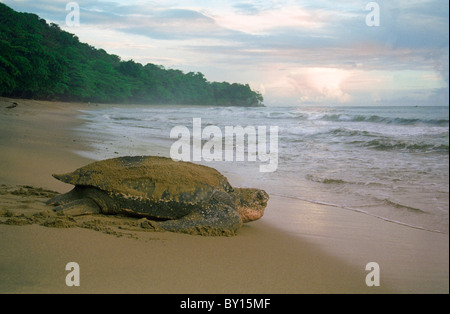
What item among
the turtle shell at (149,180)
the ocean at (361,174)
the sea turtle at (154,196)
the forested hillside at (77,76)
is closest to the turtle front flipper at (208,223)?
the sea turtle at (154,196)

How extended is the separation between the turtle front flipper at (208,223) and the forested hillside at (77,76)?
79.5 feet

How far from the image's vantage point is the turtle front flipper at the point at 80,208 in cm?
352

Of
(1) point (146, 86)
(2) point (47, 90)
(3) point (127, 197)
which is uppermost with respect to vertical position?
(1) point (146, 86)

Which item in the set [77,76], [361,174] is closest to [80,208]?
[361,174]

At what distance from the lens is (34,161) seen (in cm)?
598

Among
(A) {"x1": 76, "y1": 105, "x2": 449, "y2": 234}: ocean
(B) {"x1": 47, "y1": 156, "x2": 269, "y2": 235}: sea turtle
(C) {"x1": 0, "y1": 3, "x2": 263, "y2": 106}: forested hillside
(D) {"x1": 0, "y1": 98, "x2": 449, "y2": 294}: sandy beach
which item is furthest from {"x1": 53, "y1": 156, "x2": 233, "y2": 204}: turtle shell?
(C) {"x1": 0, "y1": 3, "x2": 263, "y2": 106}: forested hillside

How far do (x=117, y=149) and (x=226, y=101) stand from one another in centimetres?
9439

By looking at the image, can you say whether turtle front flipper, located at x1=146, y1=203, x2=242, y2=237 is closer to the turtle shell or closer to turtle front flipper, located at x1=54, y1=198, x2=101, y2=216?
the turtle shell

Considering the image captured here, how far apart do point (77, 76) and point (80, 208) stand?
46799mm

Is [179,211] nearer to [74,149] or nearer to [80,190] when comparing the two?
[80,190]

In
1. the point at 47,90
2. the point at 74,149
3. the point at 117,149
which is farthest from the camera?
the point at 47,90

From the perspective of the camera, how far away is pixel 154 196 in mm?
3588

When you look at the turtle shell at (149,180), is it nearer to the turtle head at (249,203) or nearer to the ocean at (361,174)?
the turtle head at (249,203)
